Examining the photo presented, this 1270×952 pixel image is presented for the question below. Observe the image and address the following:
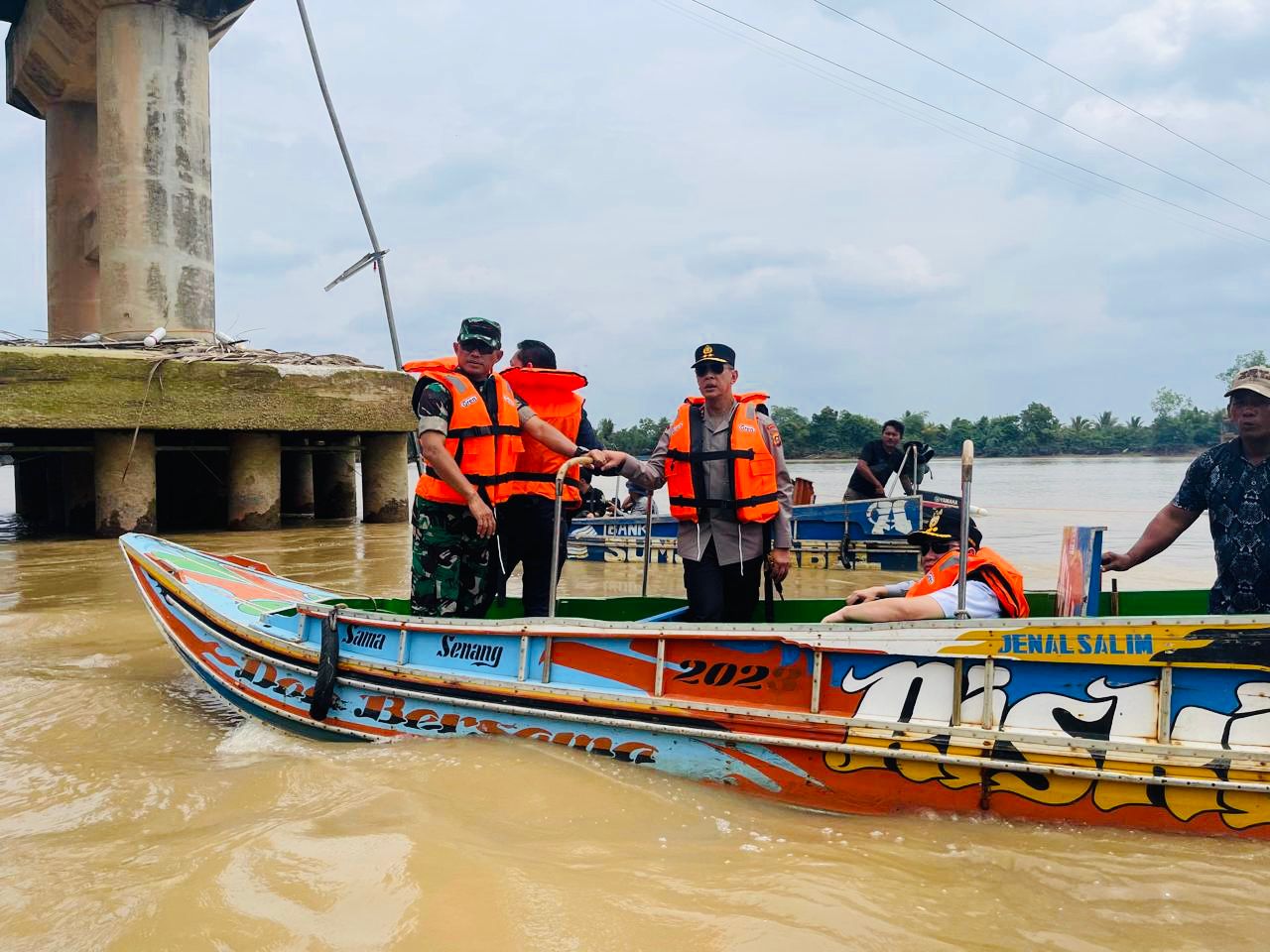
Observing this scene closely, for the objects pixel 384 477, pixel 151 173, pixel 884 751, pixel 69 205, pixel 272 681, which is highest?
pixel 69 205

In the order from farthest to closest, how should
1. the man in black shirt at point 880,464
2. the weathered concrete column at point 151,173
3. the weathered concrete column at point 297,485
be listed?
the weathered concrete column at point 297,485
the weathered concrete column at point 151,173
the man in black shirt at point 880,464

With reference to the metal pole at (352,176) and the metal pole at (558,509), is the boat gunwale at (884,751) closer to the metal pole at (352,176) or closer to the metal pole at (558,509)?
the metal pole at (558,509)

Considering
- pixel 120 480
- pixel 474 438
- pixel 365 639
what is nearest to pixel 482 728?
pixel 365 639

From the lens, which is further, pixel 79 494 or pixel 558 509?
pixel 79 494

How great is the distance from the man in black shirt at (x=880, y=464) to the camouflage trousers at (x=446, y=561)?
25.0 ft

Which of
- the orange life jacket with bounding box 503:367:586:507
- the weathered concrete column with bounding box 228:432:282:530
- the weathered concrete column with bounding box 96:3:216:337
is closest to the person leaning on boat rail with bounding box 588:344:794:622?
the orange life jacket with bounding box 503:367:586:507

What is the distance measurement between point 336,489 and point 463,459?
46.1 feet

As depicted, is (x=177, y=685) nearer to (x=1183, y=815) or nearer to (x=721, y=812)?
(x=721, y=812)

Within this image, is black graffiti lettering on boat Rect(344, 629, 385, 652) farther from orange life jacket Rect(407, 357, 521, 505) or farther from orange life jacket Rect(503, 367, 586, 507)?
orange life jacket Rect(503, 367, 586, 507)

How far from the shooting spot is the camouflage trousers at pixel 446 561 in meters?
4.76

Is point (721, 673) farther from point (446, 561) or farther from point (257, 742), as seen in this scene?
point (257, 742)

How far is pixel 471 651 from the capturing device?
447 centimetres

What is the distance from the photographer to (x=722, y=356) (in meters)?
4.67

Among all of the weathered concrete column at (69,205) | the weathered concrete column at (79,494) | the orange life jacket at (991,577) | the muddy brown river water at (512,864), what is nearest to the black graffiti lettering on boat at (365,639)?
the muddy brown river water at (512,864)
